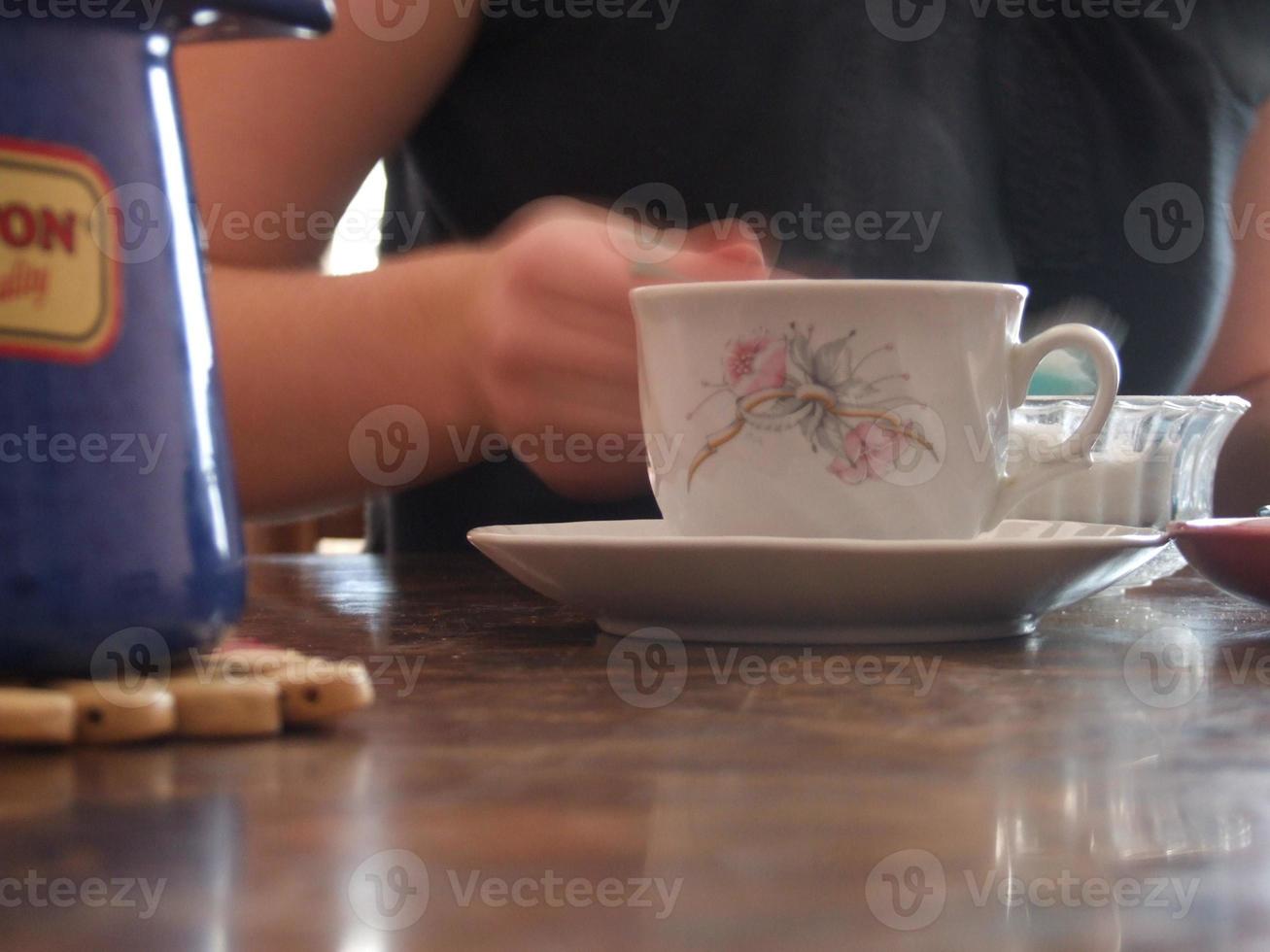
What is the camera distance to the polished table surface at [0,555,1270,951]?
0.16 meters

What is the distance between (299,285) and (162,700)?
0.61 metres

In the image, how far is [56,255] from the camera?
0.29 m

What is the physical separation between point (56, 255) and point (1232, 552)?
351 mm

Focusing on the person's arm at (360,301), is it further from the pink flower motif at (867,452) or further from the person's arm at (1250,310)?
the person's arm at (1250,310)

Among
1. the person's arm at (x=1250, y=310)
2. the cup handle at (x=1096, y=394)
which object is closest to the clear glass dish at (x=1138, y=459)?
the cup handle at (x=1096, y=394)

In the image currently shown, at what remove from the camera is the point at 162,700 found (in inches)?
10.3

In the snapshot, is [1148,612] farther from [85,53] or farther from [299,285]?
[299,285]

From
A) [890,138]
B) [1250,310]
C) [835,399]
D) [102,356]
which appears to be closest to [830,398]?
[835,399]

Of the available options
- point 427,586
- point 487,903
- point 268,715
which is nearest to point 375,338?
point 427,586

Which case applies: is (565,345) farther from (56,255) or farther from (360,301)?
(56,255)

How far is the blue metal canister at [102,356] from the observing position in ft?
0.91

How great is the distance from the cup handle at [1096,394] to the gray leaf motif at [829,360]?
0.23 feet

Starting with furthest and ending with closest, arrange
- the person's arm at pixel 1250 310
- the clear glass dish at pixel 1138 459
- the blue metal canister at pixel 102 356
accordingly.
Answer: the person's arm at pixel 1250 310, the clear glass dish at pixel 1138 459, the blue metal canister at pixel 102 356

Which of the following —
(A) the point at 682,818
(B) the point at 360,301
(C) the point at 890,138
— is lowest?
(A) the point at 682,818
